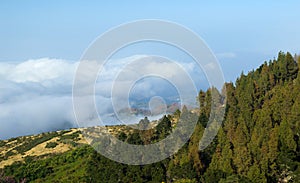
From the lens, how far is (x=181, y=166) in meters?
49.7

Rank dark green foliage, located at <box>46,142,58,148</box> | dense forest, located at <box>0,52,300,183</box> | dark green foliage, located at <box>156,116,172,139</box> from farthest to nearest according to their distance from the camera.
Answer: dark green foliage, located at <box>46,142,58,148</box> → dark green foliage, located at <box>156,116,172,139</box> → dense forest, located at <box>0,52,300,183</box>

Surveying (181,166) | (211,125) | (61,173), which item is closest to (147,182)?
(181,166)

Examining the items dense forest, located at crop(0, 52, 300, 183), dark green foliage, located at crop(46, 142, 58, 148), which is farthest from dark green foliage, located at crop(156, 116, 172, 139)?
dark green foliage, located at crop(46, 142, 58, 148)

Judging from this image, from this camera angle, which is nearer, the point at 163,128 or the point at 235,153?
the point at 235,153

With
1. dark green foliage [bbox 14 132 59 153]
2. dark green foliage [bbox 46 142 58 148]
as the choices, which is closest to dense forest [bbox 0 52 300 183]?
dark green foliage [bbox 46 142 58 148]

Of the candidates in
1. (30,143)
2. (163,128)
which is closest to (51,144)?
(30,143)

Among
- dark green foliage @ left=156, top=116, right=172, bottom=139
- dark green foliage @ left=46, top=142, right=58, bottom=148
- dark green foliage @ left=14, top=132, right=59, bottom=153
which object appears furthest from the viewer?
dark green foliage @ left=14, top=132, right=59, bottom=153

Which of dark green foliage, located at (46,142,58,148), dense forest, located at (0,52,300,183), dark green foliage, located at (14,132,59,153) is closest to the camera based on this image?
dense forest, located at (0,52,300,183)

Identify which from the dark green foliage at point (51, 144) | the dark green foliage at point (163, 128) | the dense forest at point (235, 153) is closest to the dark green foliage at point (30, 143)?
the dark green foliage at point (51, 144)

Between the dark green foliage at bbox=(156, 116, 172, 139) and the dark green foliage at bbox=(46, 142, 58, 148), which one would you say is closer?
the dark green foliage at bbox=(156, 116, 172, 139)

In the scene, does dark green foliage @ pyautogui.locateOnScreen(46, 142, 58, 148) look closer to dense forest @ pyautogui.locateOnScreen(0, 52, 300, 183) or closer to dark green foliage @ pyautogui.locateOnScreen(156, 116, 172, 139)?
dense forest @ pyautogui.locateOnScreen(0, 52, 300, 183)

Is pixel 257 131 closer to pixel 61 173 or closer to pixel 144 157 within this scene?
pixel 144 157

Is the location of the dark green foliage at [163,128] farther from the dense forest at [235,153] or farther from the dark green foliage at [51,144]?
the dark green foliage at [51,144]

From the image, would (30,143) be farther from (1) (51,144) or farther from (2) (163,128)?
(2) (163,128)
